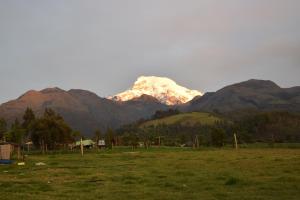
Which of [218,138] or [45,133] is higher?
[45,133]

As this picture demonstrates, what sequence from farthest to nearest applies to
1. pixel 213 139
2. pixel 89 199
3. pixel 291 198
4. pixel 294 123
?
pixel 294 123 → pixel 213 139 → pixel 89 199 → pixel 291 198

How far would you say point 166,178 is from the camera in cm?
2541

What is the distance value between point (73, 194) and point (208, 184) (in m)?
7.08

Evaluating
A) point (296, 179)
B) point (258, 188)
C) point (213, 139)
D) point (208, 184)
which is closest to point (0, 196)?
point (208, 184)

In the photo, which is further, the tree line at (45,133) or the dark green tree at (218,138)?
the dark green tree at (218,138)

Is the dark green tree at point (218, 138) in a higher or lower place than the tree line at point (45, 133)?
lower

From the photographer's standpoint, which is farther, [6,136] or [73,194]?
[6,136]

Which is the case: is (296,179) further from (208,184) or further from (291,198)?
(291,198)

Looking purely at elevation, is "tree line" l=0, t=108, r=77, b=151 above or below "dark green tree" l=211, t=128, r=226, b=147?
above

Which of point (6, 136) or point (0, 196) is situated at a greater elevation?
point (6, 136)

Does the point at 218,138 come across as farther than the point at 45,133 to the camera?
Yes

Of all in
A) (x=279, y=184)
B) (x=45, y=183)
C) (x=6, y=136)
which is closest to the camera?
(x=279, y=184)

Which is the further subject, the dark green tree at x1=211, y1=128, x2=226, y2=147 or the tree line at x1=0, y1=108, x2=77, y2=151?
the dark green tree at x1=211, y1=128, x2=226, y2=147

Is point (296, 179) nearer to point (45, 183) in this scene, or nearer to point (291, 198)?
point (291, 198)
